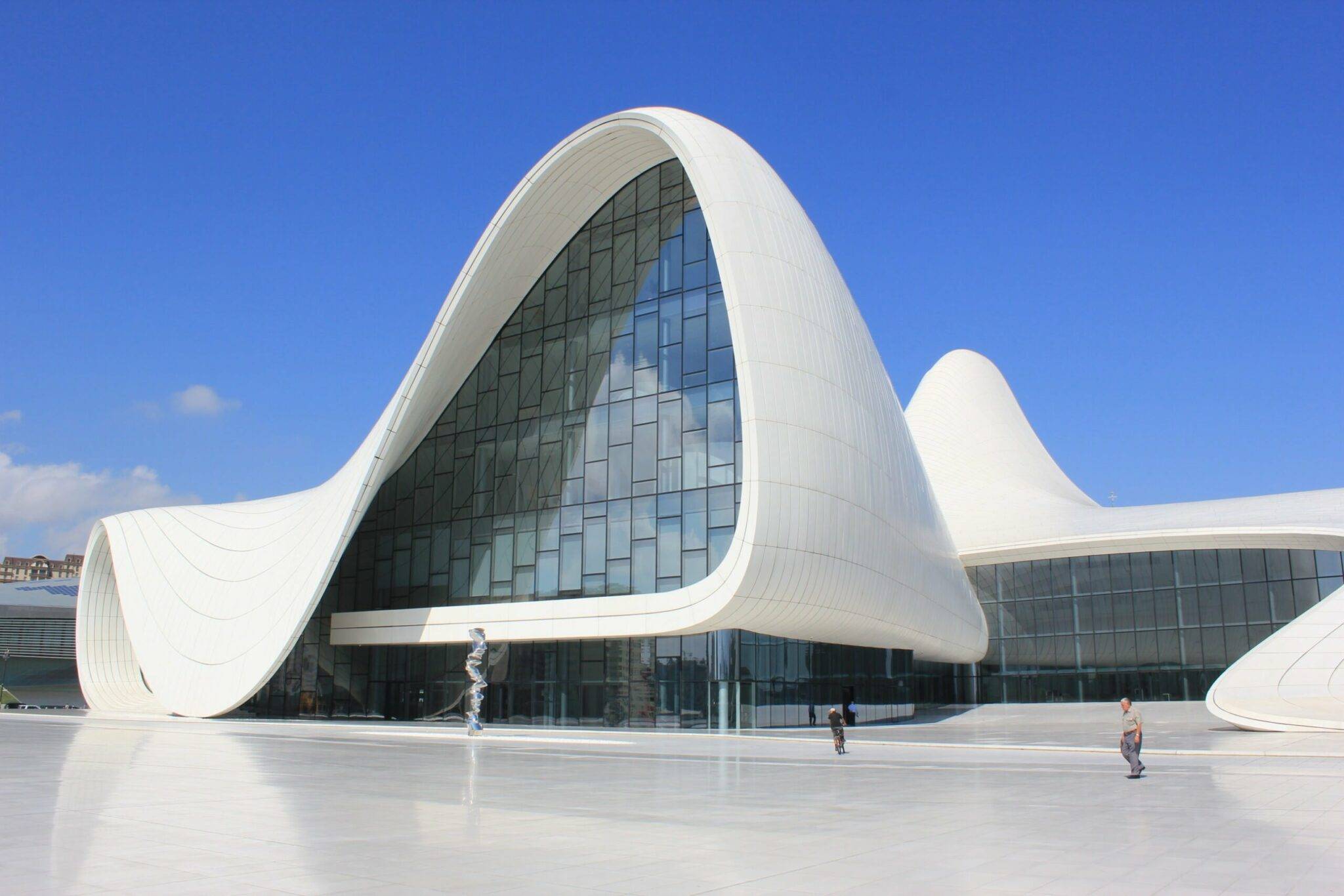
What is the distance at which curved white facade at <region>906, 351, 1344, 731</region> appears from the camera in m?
26.8

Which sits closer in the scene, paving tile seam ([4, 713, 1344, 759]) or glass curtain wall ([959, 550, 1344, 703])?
paving tile seam ([4, 713, 1344, 759])

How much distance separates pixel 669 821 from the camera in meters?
10.5

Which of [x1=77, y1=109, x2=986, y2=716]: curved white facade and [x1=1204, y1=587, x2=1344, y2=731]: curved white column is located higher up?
[x1=77, y1=109, x2=986, y2=716]: curved white facade

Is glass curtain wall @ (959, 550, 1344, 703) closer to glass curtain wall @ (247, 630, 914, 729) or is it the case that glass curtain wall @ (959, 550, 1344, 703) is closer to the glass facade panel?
glass curtain wall @ (247, 630, 914, 729)

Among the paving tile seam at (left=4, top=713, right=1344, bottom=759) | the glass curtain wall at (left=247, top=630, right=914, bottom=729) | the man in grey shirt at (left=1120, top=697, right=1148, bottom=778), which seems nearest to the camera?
the man in grey shirt at (left=1120, top=697, right=1148, bottom=778)

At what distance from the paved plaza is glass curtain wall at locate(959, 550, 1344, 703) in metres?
24.5

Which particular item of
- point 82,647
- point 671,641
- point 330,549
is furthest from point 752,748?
point 82,647

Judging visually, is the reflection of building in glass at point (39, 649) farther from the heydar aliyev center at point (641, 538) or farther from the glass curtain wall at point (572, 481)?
the glass curtain wall at point (572, 481)

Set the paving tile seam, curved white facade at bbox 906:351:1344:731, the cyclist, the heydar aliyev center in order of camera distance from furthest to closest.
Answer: the heydar aliyev center
curved white facade at bbox 906:351:1344:731
the cyclist
the paving tile seam

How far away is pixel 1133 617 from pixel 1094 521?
456cm

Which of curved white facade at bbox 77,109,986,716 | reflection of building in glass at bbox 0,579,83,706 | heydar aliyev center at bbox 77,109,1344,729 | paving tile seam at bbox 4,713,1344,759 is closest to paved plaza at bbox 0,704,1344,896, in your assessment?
paving tile seam at bbox 4,713,1344,759

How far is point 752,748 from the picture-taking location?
73.7 feet

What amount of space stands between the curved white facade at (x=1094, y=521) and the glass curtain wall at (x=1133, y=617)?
84 centimetres

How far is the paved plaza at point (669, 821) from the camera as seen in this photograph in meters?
7.41
